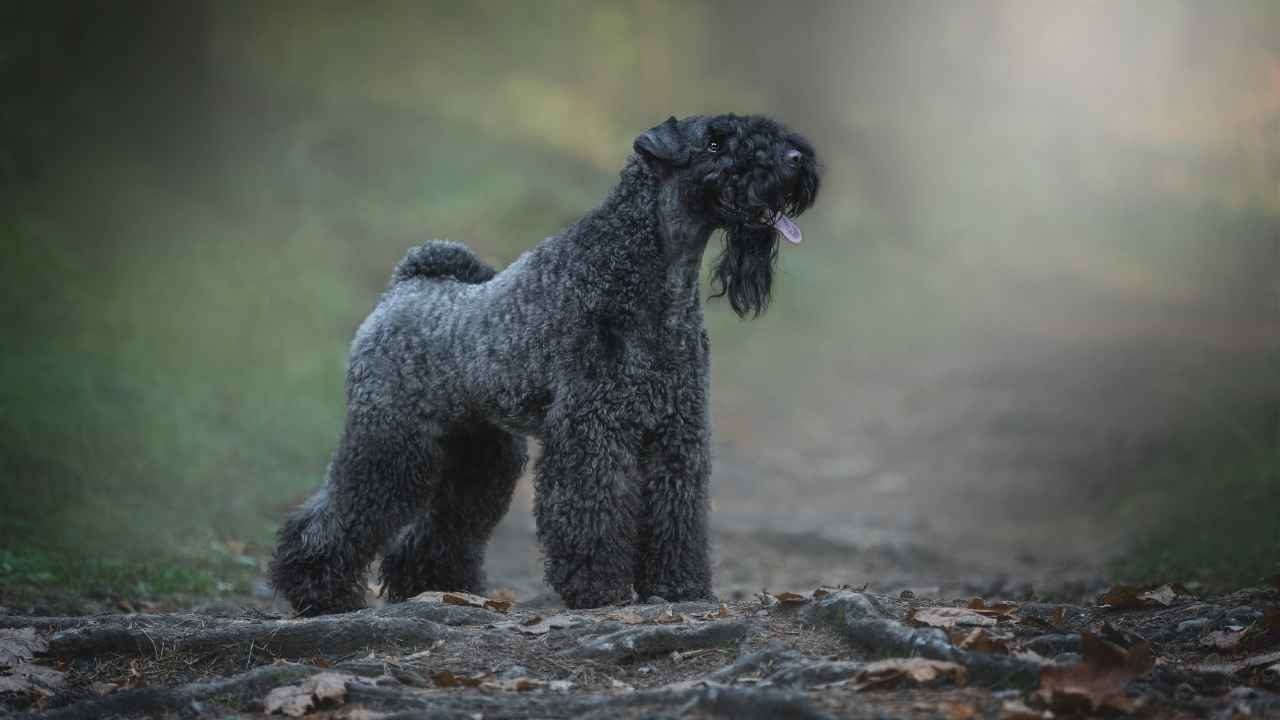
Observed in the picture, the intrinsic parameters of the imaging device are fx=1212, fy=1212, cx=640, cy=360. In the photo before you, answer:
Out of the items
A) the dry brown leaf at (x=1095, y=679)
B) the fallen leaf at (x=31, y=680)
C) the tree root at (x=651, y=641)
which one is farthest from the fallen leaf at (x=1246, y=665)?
the fallen leaf at (x=31, y=680)

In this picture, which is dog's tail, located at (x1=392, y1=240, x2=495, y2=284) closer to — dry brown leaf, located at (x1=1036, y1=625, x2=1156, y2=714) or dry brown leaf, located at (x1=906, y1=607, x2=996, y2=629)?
dry brown leaf, located at (x1=906, y1=607, x2=996, y2=629)

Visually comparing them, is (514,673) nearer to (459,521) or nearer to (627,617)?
(627,617)

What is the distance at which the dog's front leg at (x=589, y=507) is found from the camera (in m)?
6.48

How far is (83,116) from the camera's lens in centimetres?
1728

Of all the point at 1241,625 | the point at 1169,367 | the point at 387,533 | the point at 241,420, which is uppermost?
the point at 1169,367

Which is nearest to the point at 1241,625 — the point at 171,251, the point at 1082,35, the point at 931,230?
the point at 171,251

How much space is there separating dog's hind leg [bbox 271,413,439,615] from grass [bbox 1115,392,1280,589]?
18.0ft

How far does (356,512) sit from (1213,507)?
8.01 meters

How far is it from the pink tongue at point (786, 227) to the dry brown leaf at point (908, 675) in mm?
2502

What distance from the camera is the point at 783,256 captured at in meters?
25.4

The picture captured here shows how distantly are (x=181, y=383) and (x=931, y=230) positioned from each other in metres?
19.4

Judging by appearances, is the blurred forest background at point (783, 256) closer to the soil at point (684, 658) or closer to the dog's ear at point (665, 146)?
the soil at point (684, 658)

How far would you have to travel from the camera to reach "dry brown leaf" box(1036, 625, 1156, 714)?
4.20 meters

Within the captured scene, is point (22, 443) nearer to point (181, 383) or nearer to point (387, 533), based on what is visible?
point (181, 383)
